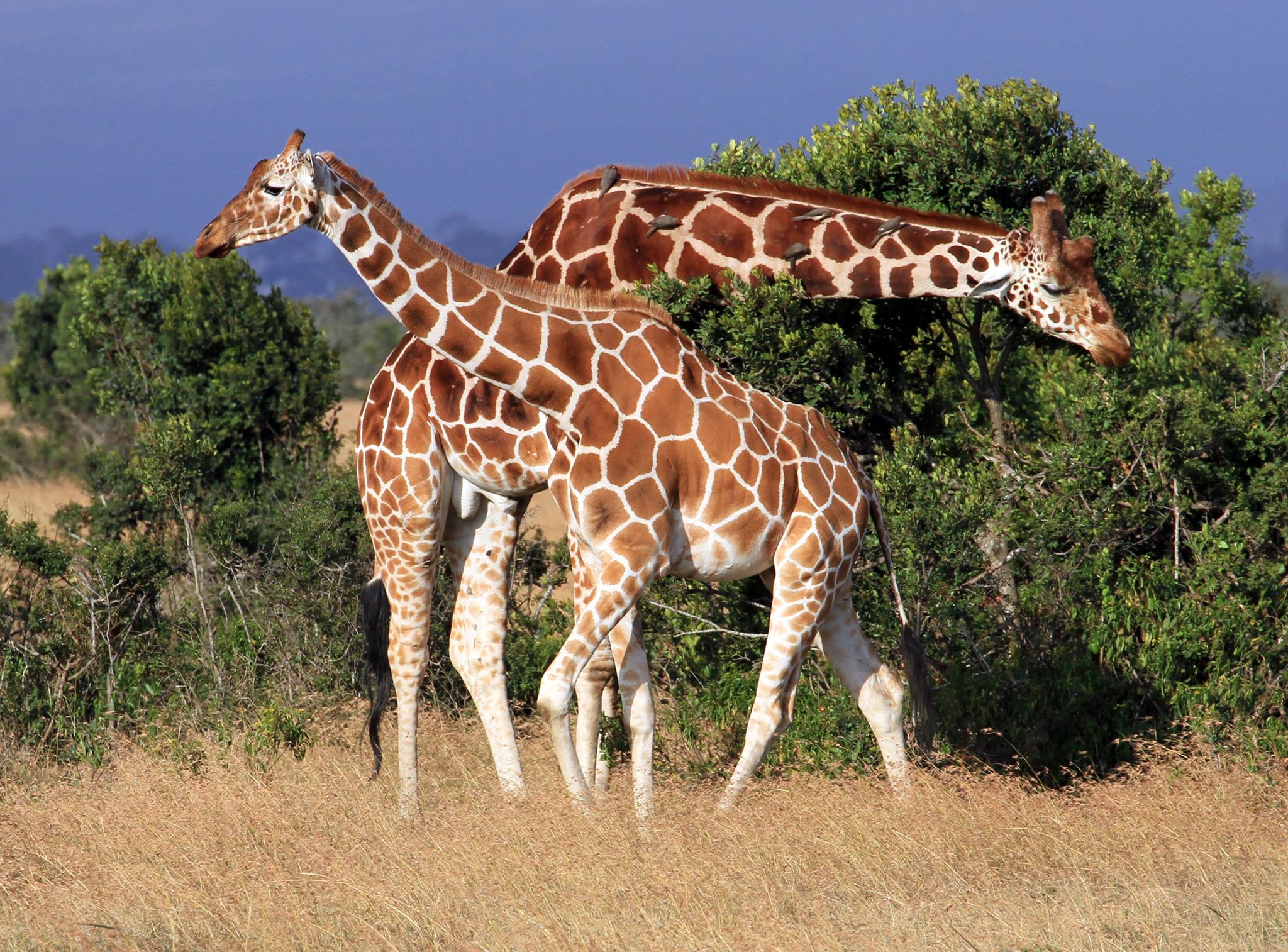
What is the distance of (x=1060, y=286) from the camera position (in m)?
7.57

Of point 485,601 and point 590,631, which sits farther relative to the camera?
point 485,601

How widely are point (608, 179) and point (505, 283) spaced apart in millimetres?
1566

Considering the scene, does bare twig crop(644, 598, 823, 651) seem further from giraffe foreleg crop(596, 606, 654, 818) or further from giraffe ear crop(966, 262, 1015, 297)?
giraffe ear crop(966, 262, 1015, 297)

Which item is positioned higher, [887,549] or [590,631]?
[887,549]

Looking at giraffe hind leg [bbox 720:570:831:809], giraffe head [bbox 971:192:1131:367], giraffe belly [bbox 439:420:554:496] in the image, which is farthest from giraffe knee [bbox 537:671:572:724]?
giraffe head [bbox 971:192:1131:367]

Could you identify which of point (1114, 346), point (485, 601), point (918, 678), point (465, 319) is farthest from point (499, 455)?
point (1114, 346)

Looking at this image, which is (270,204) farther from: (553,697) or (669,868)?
(669,868)

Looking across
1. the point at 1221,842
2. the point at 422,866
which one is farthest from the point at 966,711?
the point at 422,866

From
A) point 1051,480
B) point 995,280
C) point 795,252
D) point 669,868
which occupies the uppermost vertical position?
point 795,252

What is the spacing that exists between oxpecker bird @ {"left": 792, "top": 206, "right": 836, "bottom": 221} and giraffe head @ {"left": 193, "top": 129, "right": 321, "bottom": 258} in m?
2.71

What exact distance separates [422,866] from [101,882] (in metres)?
1.50

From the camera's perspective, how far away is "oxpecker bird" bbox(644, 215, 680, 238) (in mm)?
8180

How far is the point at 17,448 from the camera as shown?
19156 millimetres

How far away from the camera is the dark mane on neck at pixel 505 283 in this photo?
7.18 meters
